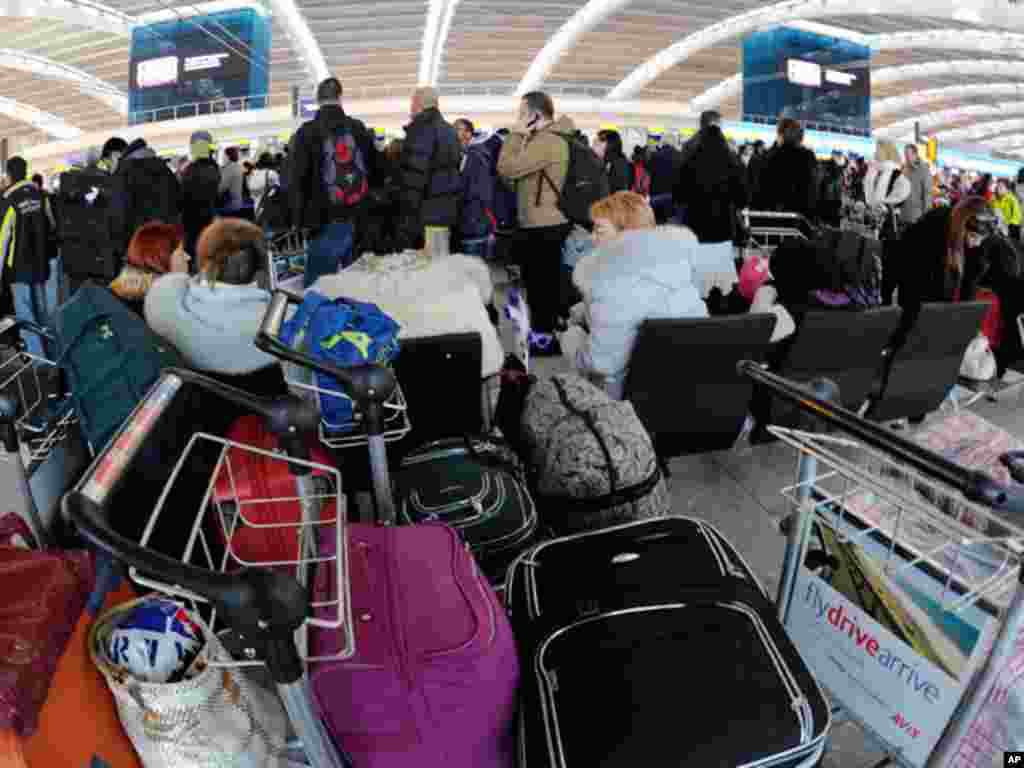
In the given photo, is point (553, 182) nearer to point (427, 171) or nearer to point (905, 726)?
point (427, 171)

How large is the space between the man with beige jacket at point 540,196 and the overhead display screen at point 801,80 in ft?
72.5

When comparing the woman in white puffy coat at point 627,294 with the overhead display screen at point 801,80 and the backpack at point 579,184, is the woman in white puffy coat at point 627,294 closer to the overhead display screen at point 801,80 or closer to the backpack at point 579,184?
the backpack at point 579,184

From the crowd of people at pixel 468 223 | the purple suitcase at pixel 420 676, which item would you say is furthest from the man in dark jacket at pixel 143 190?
the purple suitcase at pixel 420 676

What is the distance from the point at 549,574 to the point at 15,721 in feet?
3.47

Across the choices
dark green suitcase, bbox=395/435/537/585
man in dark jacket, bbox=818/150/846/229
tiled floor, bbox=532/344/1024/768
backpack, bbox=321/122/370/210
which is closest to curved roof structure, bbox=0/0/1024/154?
man in dark jacket, bbox=818/150/846/229

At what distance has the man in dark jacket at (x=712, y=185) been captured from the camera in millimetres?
5586

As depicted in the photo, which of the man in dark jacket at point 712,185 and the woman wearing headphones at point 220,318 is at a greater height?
the man in dark jacket at point 712,185

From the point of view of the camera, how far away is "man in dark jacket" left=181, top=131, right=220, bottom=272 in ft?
23.2

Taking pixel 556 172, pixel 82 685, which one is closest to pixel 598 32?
pixel 556 172

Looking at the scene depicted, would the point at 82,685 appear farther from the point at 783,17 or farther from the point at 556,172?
the point at 783,17

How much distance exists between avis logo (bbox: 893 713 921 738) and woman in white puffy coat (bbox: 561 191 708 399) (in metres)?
1.68

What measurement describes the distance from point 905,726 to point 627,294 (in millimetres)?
1798

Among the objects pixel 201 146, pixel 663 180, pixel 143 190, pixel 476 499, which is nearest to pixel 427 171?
pixel 143 190

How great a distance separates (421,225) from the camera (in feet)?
16.7
